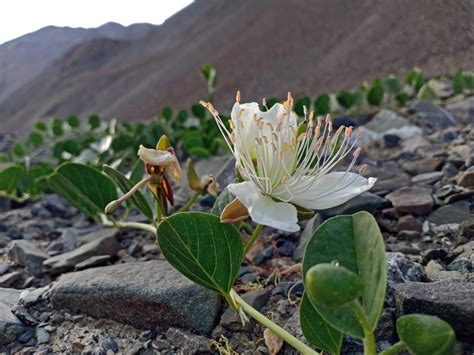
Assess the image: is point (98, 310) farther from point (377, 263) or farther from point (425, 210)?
point (425, 210)

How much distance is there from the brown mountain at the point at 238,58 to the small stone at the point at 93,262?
1255mm

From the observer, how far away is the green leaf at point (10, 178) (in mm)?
1695

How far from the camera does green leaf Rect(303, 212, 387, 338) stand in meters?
0.55

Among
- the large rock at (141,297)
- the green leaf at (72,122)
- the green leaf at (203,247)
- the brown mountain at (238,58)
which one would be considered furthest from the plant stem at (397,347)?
the green leaf at (72,122)

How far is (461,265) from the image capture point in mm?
806

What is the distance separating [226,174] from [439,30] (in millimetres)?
913

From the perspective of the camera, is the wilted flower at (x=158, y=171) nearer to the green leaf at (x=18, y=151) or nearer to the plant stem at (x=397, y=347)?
the plant stem at (x=397, y=347)

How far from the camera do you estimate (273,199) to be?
30.0 inches

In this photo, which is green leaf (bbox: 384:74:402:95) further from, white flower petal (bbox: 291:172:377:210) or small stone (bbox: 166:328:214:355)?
small stone (bbox: 166:328:214:355)

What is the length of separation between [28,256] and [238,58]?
588 cm

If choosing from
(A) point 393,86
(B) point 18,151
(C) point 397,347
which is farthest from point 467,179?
(B) point 18,151

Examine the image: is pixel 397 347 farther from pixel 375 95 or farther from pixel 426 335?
pixel 375 95

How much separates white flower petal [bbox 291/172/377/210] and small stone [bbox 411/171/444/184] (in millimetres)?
574

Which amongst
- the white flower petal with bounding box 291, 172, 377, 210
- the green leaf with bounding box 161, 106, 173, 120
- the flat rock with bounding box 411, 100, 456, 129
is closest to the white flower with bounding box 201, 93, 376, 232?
the white flower petal with bounding box 291, 172, 377, 210
